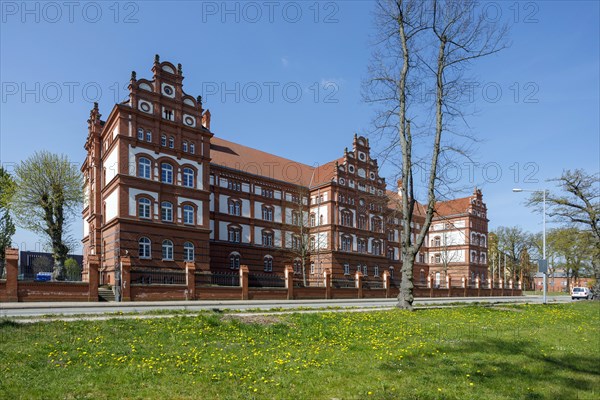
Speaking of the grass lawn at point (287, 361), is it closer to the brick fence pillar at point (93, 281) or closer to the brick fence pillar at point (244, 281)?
the brick fence pillar at point (93, 281)

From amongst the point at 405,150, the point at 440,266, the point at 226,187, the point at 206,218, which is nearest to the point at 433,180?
the point at 405,150

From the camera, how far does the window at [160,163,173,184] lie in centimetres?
3487

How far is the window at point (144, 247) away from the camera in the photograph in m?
32.6

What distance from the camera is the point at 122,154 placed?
32625 millimetres

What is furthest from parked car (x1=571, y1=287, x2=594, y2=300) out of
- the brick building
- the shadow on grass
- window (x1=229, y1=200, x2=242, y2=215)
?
the shadow on grass

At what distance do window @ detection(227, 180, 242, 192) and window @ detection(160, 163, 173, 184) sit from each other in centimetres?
1066

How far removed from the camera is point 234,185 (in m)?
46.1

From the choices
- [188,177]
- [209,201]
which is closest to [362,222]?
[209,201]

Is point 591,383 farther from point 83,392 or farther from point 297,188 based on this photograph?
point 297,188

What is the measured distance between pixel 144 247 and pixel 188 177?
7.30 metres

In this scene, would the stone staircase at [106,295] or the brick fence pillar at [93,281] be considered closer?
the brick fence pillar at [93,281]

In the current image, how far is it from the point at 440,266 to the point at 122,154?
59.6 metres

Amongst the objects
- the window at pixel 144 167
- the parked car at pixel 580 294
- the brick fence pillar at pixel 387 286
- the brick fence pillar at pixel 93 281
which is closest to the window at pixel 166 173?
the window at pixel 144 167

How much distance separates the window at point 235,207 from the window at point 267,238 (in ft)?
13.8
